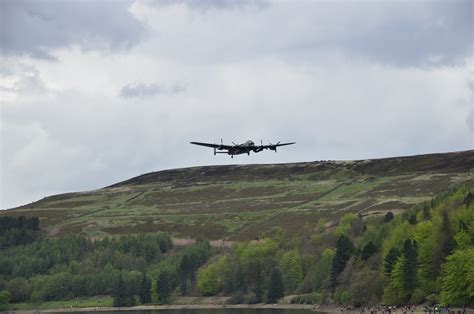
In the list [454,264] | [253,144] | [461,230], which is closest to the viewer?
[253,144]

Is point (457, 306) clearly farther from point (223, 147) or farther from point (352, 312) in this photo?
point (223, 147)

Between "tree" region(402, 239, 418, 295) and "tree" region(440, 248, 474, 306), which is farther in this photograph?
"tree" region(402, 239, 418, 295)

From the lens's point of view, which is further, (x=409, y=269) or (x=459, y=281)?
(x=409, y=269)

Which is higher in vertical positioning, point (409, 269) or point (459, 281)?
point (409, 269)

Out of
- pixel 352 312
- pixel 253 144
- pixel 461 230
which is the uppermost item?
pixel 253 144

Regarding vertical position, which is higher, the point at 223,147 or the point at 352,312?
the point at 223,147

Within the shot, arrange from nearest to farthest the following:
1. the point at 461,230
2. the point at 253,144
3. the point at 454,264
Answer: the point at 253,144 < the point at 454,264 < the point at 461,230

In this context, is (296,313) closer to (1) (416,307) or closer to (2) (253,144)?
(1) (416,307)

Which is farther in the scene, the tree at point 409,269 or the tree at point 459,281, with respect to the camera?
Result: the tree at point 409,269

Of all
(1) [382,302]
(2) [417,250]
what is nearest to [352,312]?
(1) [382,302]

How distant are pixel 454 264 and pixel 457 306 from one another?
8.95 meters

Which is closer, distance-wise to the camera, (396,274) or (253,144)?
(253,144)

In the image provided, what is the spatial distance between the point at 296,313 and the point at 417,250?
29.5 metres

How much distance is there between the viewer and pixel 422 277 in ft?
632
